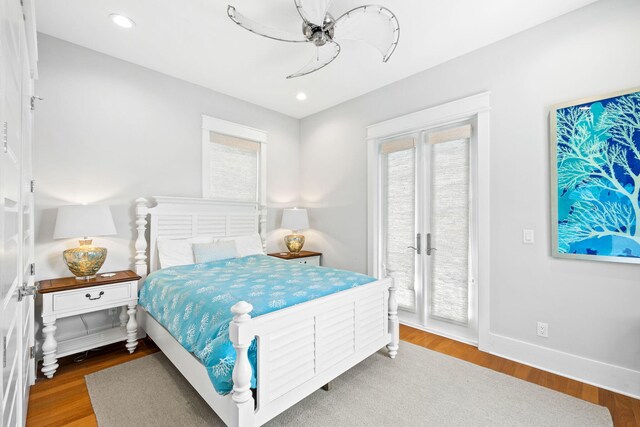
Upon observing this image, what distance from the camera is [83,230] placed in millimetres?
2453

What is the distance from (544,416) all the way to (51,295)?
3.67 meters

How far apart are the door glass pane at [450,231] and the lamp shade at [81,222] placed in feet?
10.7

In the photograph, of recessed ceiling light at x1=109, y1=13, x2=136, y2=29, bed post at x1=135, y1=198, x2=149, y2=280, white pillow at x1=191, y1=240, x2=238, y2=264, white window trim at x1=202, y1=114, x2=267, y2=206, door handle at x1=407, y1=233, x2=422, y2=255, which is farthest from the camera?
white window trim at x1=202, y1=114, x2=267, y2=206

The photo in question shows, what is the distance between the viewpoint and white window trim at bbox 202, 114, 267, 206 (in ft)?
12.0

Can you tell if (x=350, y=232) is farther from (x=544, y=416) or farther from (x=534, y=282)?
(x=544, y=416)

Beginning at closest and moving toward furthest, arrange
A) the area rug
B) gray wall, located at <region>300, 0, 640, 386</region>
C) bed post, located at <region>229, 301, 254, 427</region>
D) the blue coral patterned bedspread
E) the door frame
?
bed post, located at <region>229, 301, 254, 427</region>, the blue coral patterned bedspread, the area rug, gray wall, located at <region>300, 0, 640, 386</region>, the door frame

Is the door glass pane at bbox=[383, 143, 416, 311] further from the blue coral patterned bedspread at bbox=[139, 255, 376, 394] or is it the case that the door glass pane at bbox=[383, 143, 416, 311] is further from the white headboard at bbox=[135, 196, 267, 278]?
the white headboard at bbox=[135, 196, 267, 278]

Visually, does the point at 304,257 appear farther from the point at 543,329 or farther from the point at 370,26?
the point at 370,26

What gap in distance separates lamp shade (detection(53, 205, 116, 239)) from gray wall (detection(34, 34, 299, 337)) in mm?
321

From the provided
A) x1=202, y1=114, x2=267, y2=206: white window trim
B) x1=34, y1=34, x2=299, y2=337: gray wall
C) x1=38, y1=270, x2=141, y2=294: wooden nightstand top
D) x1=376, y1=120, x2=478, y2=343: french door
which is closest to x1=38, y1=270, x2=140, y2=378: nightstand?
x1=38, y1=270, x2=141, y2=294: wooden nightstand top

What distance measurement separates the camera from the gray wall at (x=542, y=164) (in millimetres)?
2127

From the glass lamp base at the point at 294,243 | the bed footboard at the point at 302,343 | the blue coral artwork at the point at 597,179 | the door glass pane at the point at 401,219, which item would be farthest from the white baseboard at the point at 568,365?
the glass lamp base at the point at 294,243

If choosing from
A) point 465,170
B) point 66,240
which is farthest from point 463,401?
point 66,240

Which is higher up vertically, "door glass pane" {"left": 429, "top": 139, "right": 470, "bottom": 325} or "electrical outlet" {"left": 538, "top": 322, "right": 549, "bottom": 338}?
"door glass pane" {"left": 429, "top": 139, "right": 470, "bottom": 325}
